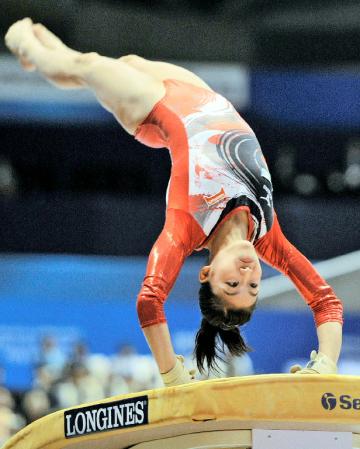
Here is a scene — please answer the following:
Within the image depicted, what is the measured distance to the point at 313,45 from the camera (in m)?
10.7

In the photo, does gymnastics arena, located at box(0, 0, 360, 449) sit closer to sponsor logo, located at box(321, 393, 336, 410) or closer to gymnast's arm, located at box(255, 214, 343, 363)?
gymnast's arm, located at box(255, 214, 343, 363)

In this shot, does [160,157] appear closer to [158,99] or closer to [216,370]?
[158,99]

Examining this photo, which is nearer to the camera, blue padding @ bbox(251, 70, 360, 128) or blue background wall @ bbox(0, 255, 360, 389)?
blue background wall @ bbox(0, 255, 360, 389)

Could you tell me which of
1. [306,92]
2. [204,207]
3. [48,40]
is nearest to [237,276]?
[204,207]

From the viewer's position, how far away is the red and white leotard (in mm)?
3596

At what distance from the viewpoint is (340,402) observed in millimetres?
2469

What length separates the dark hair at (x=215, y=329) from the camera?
3.44 meters

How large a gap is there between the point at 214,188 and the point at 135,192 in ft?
23.0

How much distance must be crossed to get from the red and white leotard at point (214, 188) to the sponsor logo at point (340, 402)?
1021 millimetres

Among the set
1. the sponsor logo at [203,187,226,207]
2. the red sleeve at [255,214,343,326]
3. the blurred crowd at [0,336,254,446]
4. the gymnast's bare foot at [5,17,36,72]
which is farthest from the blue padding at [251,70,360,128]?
the sponsor logo at [203,187,226,207]

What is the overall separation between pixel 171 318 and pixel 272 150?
11.0 ft

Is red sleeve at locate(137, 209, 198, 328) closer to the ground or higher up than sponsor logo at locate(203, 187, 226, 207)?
closer to the ground

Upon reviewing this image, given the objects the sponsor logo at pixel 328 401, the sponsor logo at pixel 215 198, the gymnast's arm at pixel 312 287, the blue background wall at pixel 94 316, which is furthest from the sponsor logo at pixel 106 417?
the blue background wall at pixel 94 316

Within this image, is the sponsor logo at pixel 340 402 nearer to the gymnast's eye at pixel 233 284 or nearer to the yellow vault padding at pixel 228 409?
the yellow vault padding at pixel 228 409
